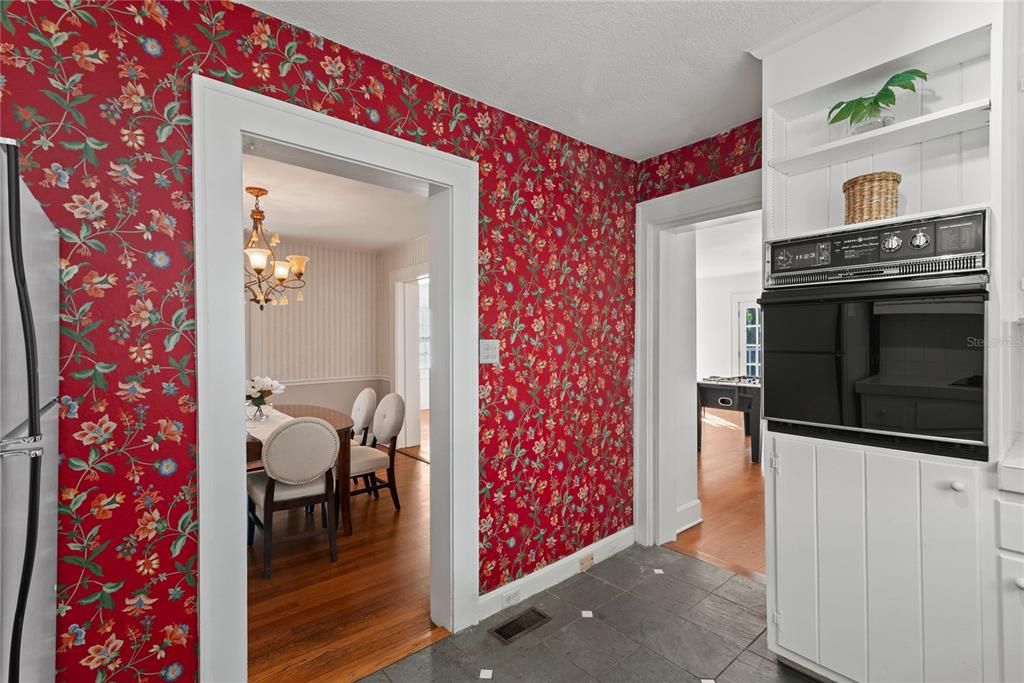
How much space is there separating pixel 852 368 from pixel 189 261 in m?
2.30

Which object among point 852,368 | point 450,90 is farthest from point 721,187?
point 450,90

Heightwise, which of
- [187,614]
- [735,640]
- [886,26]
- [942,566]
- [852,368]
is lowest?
[735,640]

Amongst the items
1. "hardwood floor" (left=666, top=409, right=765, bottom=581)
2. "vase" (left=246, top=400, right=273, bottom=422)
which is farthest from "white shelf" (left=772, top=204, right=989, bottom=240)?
"vase" (left=246, top=400, right=273, bottom=422)

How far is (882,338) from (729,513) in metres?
2.52

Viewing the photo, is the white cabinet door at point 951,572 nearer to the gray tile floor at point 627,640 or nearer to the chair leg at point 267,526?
the gray tile floor at point 627,640

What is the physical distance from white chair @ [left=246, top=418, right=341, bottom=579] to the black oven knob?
2.82 m

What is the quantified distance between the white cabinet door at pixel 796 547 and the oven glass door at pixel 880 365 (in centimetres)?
17

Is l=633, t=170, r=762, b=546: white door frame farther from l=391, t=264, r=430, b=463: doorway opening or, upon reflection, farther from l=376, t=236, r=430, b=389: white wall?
l=391, t=264, r=430, b=463: doorway opening

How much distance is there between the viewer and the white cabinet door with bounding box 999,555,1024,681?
143 centimetres

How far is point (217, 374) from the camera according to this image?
5.32ft

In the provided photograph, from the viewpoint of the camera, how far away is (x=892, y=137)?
1.71m

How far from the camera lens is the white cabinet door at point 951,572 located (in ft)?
4.98

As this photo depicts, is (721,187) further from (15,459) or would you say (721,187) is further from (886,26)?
(15,459)

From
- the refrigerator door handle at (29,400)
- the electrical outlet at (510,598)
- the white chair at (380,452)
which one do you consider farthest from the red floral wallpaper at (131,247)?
the white chair at (380,452)
